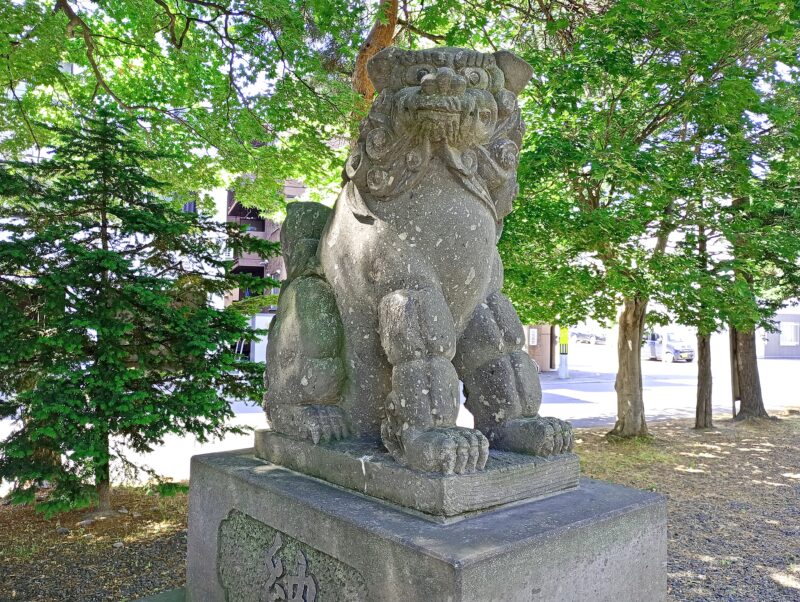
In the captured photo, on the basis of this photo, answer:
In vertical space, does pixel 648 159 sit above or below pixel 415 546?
above

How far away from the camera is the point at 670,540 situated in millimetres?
4898

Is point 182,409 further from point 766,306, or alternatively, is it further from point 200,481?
point 766,306

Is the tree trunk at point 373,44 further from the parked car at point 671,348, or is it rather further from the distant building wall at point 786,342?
the distant building wall at point 786,342

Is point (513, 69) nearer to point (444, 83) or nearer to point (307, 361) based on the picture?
point (444, 83)

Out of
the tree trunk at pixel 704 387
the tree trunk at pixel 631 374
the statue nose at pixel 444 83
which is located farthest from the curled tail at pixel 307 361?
the tree trunk at pixel 704 387

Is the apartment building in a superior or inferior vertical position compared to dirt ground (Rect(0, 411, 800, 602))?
superior

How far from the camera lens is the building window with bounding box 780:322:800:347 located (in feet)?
111

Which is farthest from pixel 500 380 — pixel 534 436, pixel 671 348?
pixel 671 348

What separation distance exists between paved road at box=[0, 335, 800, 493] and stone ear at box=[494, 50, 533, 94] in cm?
405

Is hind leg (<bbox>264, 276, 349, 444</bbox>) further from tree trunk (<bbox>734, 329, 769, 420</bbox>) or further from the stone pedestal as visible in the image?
tree trunk (<bbox>734, 329, 769, 420</bbox>)

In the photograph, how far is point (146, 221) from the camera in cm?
454

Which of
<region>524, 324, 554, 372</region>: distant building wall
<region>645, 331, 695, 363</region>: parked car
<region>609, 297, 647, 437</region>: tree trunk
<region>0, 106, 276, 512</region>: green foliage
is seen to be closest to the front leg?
<region>0, 106, 276, 512</region>: green foliage

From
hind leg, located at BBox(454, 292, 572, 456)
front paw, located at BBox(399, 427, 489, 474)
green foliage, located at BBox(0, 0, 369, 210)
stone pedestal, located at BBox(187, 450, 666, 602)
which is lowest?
stone pedestal, located at BBox(187, 450, 666, 602)

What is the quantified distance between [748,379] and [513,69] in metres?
10.6
